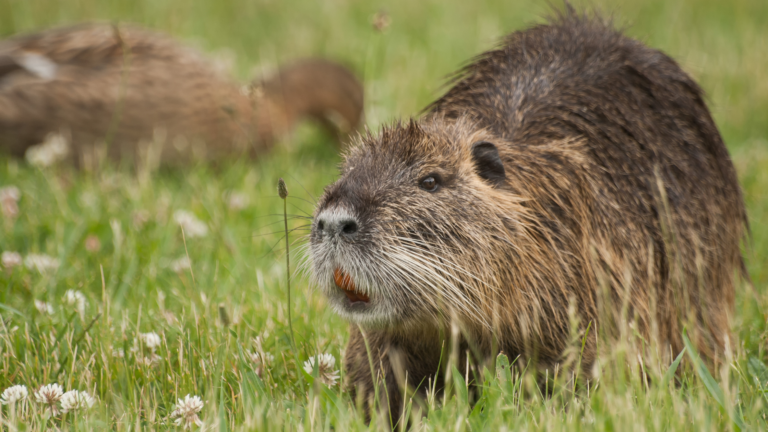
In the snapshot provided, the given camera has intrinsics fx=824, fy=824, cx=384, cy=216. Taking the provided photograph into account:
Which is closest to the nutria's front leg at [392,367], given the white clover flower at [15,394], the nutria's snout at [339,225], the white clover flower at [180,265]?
the nutria's snout at [339,225]

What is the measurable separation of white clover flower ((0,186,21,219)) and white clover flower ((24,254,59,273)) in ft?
1.68

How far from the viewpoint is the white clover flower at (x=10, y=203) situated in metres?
3.64

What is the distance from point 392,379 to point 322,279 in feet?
1.36

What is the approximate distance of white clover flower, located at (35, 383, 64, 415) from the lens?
2.10 m

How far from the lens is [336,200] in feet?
6.86

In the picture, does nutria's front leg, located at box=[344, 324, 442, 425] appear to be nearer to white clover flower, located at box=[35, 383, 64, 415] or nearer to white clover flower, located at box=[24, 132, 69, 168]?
white clover flower, located at box=[35, 383, 64, 415]

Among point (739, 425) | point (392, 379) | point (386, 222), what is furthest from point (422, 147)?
point (739, 425)

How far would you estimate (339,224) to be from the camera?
2010 mm

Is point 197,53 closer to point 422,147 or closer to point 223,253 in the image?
point 223,253

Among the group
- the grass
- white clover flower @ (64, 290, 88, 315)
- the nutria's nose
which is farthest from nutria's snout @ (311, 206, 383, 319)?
white clover flower @ (64, 290, 88, 315)

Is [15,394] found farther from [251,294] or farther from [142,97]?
[142,97]

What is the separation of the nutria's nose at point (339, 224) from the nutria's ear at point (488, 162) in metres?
0.44

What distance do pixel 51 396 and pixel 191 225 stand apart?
1584 mm

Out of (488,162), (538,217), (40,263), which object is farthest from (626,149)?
(40,263)
